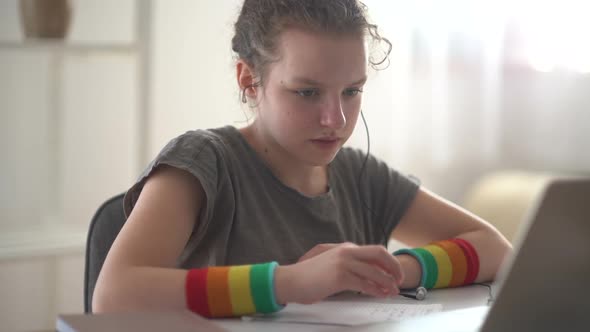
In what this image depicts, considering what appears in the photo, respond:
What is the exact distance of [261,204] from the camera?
1473mm

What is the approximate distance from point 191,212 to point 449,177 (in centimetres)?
193

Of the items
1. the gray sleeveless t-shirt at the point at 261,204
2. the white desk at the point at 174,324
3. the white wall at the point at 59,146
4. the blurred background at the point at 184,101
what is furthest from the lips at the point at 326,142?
the white wall at the point at 59,146

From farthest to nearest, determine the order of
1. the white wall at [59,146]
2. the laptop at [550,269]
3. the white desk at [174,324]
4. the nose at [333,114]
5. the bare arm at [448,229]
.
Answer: the white wall at [59,146], the bare arm at [448,229], the nose at [333,114], the white desk at [174,324], the laptop at [550,269]

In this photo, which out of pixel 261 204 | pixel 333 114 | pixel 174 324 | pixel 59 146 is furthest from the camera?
pixel 59 146

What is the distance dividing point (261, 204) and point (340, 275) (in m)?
0.41

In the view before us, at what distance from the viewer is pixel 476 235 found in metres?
1.54

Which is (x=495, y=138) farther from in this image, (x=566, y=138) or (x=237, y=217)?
(x=237, y=217)

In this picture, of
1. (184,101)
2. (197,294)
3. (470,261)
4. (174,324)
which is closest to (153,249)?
(197,294)

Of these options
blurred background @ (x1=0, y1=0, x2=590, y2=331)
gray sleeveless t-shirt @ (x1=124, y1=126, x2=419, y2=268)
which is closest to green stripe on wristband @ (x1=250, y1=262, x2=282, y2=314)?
gray sleeveless t-shirt @ (x1=124, y1=126, x2=419, y2=268)

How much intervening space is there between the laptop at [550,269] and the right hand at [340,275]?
0.25 meters

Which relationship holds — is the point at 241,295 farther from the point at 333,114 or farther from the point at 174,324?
the point at 333,114

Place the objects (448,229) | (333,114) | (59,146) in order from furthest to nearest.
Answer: (59,146) → (448,229) → (333,114)

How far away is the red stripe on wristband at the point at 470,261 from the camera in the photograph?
1410 millimetres

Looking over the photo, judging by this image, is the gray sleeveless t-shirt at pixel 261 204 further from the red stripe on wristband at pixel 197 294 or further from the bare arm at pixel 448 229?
the red stripe on wristband at pixel 197 294
